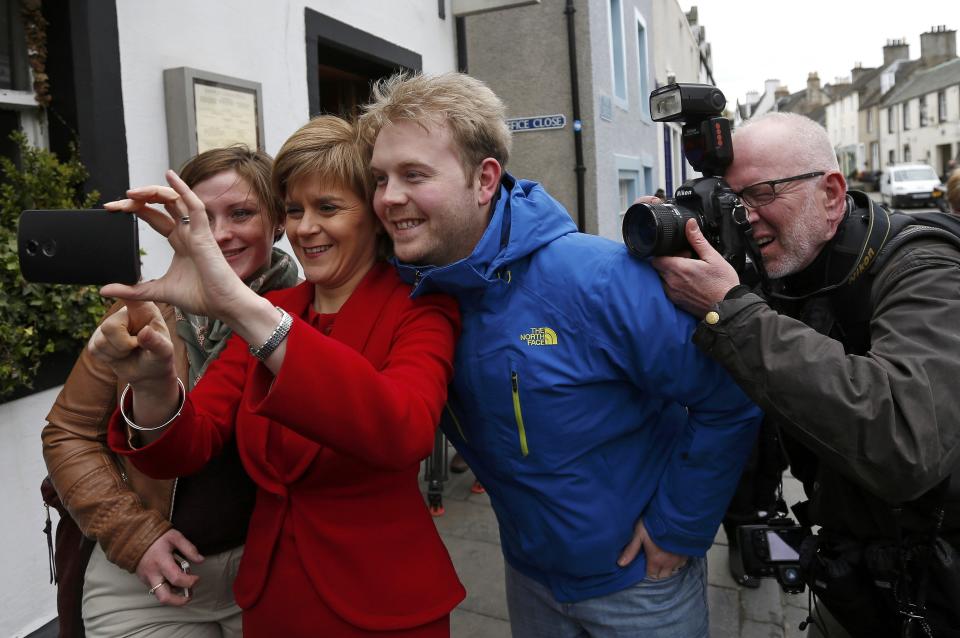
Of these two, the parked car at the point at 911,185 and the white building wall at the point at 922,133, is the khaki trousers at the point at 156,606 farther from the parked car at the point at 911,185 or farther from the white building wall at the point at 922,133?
the white building wall at the point at 922,133

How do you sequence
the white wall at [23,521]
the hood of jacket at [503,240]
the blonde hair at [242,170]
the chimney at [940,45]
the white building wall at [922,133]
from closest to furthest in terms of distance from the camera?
the hood of jacket at [503,240] → the blonde hair at [242,170] → the white wall at [23,521] → the white building wall at [922,133] → the chimney at [940,45]

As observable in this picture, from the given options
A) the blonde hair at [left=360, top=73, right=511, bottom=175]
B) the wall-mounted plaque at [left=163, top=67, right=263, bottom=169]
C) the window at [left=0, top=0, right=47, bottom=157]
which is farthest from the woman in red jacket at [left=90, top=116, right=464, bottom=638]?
the window at [left=0, top=0, right=47, bottom=157]

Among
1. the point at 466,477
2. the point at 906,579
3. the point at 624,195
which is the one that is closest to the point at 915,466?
the point at 906,579

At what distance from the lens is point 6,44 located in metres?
2.96

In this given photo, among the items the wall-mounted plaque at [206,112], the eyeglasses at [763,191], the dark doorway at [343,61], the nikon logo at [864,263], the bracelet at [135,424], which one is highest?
the dark doorway at [343,61]

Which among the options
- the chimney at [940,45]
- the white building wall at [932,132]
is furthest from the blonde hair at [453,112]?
the chimney at [940,45]

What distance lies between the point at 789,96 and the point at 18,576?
3393 inches

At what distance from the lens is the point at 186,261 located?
4.25 feet

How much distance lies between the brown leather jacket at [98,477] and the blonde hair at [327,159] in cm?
55

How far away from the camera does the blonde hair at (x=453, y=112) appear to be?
5.42 ft

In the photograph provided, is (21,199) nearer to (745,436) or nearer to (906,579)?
(745,436)

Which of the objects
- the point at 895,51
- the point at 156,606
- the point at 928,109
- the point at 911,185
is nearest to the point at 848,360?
the point at 156,606

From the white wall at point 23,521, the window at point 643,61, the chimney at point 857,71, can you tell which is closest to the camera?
the white wall at point 23,521

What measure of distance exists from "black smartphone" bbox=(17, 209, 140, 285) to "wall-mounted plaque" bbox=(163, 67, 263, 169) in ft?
6.83
